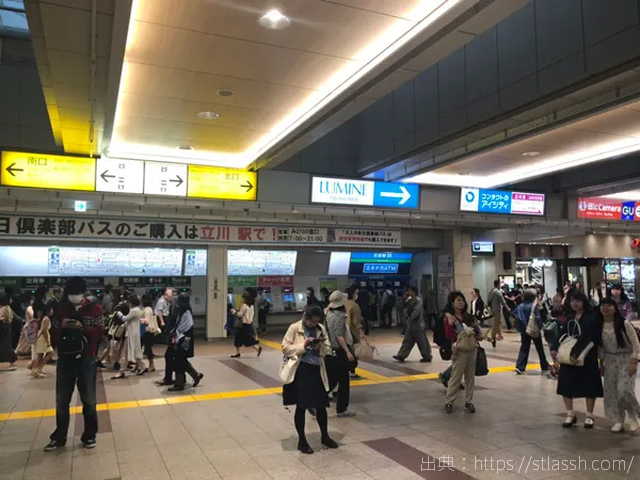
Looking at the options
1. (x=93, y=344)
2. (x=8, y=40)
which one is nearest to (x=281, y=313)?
(x=8, y=40)

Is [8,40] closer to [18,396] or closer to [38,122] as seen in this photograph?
[38,122]

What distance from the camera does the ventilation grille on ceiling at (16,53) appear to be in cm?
980

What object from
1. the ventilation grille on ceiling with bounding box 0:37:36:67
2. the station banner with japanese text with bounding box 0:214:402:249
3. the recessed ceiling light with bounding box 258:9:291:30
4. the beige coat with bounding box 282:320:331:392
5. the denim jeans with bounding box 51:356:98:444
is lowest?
the denim jeans with bounding box 51:356:98:444

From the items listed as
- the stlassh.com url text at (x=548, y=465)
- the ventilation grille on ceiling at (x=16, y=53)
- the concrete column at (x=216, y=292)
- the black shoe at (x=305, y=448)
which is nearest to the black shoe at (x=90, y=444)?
the black shoe at (x=305, y=448)

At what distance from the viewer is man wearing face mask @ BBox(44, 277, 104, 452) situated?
4785 mm

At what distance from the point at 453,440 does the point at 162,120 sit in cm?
611

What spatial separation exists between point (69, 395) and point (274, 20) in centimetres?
424

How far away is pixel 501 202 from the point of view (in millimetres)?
12336

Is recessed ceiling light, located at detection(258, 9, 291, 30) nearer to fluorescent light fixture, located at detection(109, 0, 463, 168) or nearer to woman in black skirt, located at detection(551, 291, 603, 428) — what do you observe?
fluorescent light fixture, located at detection(109, 0, 463, 168)

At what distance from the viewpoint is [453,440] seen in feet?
16.2

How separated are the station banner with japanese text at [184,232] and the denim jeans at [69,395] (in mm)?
7613

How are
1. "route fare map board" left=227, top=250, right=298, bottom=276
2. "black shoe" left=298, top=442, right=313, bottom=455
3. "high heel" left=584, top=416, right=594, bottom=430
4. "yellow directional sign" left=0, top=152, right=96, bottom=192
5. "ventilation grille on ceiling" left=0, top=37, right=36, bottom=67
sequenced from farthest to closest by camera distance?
"route fare map board" left=227, top=250, right=298, bottom=276 → "ventilation grille on ceiling" left=0, top=37, right=36, bottom=67 → "yellow directional sign" left=0, top=152, right=96, bottom=192 → "high heel" left=584, top=416, right=594, bottom=430 → "black shoe" left=298, top=442, right=313, bottom=455

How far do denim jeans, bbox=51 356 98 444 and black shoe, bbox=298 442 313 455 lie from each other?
2055 millimetres

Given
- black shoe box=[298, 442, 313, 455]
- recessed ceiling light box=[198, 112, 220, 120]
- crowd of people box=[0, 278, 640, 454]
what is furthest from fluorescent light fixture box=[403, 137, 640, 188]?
black shoe box=[298, 442, 313, 455]
